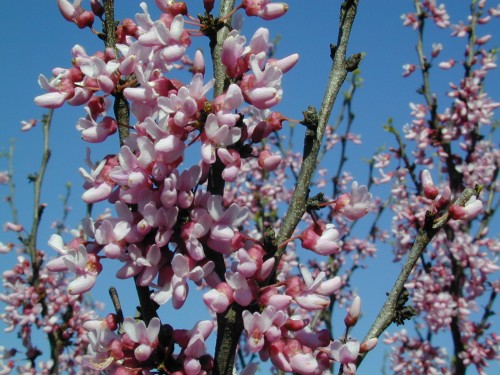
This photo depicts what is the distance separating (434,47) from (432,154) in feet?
4.94

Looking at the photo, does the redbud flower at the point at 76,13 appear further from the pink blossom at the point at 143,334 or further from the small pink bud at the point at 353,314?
the small pink bud at the point at 353,314

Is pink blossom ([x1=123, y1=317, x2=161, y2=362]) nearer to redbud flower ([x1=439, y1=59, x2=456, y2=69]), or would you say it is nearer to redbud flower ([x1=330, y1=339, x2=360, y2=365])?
redbud flower ([x1=330, y1=339, x2=360, y2=365])

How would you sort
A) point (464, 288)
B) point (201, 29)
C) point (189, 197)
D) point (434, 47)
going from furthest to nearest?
point (434, 47) < point (464, 288) < point (201, 29) < point (189, 197)

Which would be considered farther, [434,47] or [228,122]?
[434,47]

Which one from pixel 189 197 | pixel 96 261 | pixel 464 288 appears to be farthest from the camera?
pixel 464 288

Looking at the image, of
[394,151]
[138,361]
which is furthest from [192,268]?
[394,151]

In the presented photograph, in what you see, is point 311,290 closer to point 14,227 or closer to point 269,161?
point 269,161

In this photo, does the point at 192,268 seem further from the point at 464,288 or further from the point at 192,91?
the point at 464,288

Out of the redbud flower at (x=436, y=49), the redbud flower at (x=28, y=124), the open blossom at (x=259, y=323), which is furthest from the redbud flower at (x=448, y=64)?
the open blossom at (x=259, y=323)

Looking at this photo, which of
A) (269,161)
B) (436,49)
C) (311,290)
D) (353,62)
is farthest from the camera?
(436,49)

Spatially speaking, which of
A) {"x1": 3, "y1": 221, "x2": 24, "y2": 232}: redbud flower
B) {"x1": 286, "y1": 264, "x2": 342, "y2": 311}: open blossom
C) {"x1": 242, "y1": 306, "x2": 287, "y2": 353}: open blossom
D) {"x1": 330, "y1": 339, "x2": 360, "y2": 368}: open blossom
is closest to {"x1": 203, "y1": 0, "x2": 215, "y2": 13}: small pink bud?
{"x1": 286, "y1": 264, "x2": 342, "y2": 311}: open blossom

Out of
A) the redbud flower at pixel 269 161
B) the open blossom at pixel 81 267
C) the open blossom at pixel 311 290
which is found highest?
the redbud flower at pixel 269 161

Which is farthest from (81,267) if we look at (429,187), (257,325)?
(429,187)

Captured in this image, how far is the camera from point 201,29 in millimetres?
1927
